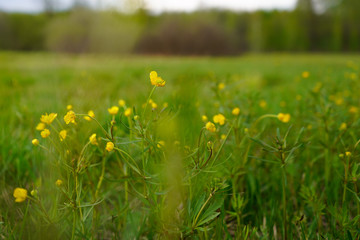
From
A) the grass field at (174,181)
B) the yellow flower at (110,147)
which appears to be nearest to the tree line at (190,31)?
the grass field at (174,181)

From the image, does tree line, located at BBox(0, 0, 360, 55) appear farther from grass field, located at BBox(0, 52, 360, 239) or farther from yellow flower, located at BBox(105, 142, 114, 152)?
yellow flower, located at BBox(105, 142, 114, 152)

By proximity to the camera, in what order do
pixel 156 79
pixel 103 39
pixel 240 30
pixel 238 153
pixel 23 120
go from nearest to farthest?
pixel 156 79 < pixel 238 153 < pixel 23 120 < pixel 103 39 < pixel 240 30

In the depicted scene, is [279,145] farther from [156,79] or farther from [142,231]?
[142,231]

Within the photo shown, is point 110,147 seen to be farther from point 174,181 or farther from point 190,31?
point 190,31

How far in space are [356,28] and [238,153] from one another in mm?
26248

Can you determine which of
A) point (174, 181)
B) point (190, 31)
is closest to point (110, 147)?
point (174, 181)

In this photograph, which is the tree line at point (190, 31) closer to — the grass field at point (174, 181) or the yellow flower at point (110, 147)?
the grass field at point (174, 181)

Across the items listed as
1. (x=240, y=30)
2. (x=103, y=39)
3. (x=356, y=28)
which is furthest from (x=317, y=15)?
(x=103, y=39)

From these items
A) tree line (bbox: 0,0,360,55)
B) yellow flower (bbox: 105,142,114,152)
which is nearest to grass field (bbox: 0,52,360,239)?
yellow flower (bbox: 105,142,114,152)

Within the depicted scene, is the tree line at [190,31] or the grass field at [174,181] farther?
the tree line at [190,31]

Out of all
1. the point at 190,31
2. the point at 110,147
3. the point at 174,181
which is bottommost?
the point at 174,181

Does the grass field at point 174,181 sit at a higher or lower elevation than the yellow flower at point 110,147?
lower

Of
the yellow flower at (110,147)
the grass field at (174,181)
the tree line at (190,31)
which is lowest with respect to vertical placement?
the grass field at (174,181)

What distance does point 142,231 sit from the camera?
0.86m
